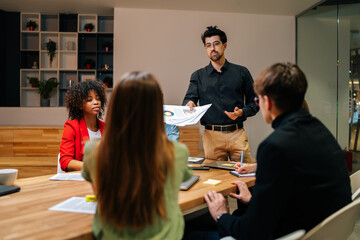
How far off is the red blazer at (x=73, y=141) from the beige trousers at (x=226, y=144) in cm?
109

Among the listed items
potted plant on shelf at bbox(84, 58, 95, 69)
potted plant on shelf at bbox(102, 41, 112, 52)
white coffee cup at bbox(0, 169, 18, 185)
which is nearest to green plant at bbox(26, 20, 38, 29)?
potted plant on shelf at bbox(84, 58, 95, 69)

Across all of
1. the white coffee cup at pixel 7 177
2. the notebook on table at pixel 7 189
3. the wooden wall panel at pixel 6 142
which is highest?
the white coffee cup at pixel 7 177

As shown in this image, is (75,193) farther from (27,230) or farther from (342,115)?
(342,115)

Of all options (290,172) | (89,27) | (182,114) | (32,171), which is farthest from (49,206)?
(89,27)

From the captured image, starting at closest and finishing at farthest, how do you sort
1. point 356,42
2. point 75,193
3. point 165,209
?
point 165,209, point 75,193, point 356,42

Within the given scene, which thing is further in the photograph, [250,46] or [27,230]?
[250,46]

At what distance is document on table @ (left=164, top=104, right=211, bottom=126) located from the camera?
232 cm

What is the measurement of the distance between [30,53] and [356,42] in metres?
6.28

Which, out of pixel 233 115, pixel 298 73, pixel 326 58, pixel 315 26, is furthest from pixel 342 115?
pixel 298 73

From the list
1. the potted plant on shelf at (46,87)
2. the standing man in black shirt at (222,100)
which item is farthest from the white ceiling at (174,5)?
the standing man in black shirt at (222,100)

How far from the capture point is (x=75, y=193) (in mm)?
1326

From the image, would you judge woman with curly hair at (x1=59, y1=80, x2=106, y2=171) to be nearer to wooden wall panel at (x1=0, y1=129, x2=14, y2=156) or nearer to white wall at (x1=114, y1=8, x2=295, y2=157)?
wooden wall panel at (x1=0, y1=129, x2=14, y2=156)

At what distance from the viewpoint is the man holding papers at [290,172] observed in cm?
94

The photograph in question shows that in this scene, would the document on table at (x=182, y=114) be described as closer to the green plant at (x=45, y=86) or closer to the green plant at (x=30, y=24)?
the green plant at (x=45, y=86)
